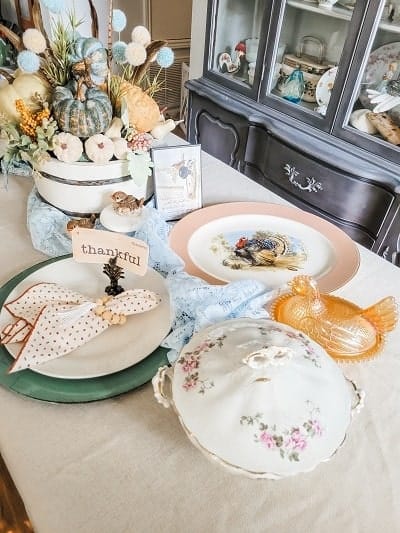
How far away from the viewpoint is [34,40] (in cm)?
76

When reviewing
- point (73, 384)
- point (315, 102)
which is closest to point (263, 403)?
point (73, 384)

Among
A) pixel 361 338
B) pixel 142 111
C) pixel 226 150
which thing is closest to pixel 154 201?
pixel 142 111

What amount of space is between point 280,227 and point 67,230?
0.47 m

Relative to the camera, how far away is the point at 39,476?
0.51 meters

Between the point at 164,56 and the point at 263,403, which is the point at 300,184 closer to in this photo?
the point at 164,56

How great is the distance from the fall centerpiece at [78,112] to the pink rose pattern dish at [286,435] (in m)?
0.55

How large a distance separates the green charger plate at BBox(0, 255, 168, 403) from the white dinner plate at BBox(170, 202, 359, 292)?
26cm

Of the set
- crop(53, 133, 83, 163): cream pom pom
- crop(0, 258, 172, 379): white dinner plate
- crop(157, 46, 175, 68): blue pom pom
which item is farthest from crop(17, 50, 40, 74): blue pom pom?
crop(0, 258, 172, 379): white dinner plate

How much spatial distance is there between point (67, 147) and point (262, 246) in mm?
440

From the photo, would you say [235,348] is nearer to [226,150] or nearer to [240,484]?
[240,484]

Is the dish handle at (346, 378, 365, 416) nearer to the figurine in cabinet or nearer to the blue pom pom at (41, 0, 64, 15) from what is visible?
the blue pom pom at (41, 0, 64, 15)

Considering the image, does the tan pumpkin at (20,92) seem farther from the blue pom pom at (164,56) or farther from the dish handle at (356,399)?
the dish handle at (356,399)

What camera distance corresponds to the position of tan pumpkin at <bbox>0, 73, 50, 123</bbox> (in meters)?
0.80

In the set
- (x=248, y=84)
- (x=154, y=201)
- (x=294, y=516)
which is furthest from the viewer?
(x=248, y=84)
